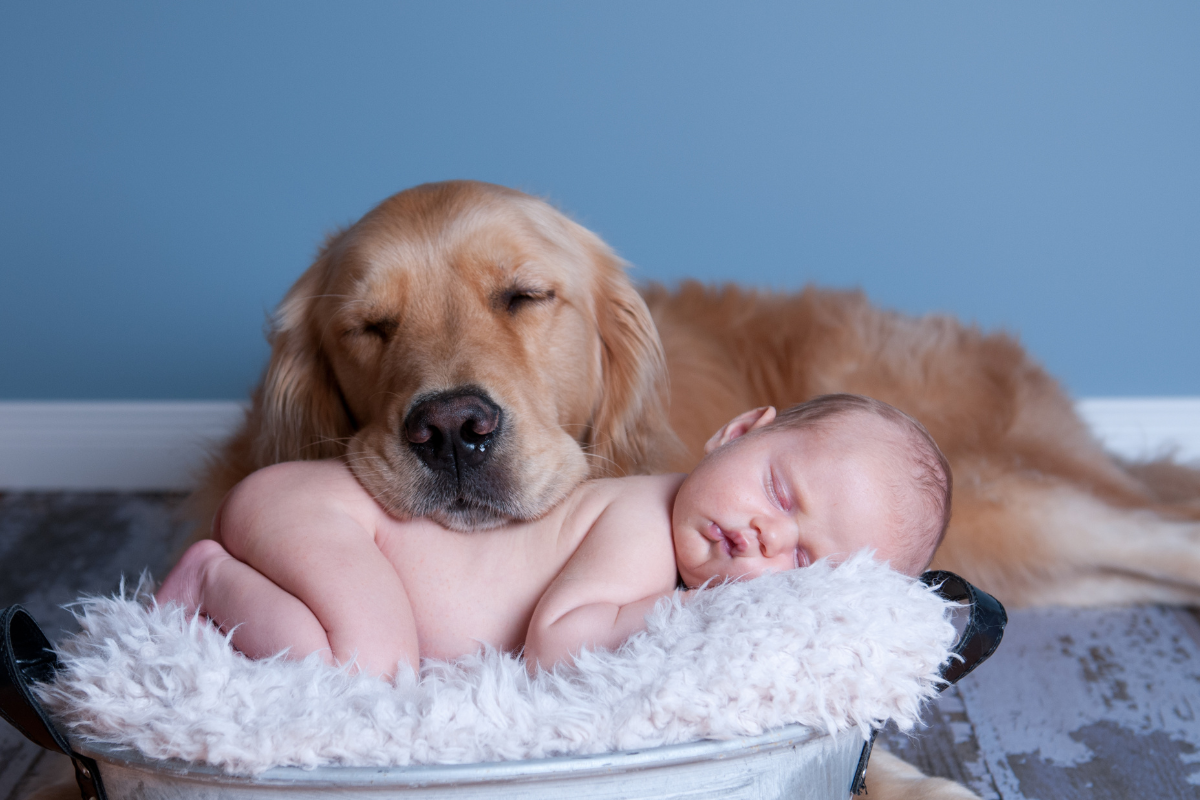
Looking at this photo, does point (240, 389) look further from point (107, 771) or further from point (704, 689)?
point (704, 689)

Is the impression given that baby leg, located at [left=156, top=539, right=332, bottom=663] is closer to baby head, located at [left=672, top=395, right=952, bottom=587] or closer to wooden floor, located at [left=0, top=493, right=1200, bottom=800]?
wooden floor, located at [left=0, top=493, right=1200, bottom=800]

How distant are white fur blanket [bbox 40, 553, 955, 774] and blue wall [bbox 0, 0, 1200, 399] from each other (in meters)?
2.32

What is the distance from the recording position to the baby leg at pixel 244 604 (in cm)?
119

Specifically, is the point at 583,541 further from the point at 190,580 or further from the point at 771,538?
the point at 190,580

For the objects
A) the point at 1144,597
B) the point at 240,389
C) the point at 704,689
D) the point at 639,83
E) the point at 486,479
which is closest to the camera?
the point at 704,689

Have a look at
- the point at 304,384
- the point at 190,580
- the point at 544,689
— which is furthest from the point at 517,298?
the point at 544,689

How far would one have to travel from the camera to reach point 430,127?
10.6ft

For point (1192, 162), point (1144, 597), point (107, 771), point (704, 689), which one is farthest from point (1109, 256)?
point (107, 771)

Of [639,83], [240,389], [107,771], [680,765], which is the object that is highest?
[639,83]

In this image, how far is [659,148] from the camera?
321 centimetres

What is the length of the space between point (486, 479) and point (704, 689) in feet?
1.84

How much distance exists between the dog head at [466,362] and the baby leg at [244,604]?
230 mm

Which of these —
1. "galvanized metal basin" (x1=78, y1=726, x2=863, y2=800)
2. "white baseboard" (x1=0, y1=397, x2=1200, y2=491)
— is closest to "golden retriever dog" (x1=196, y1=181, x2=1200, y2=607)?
"galvanized metal basin" (x1=78, y1=726, x2=863, y2=800)

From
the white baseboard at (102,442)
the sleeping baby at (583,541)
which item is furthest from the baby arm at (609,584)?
the white baseboard at (102,442)
